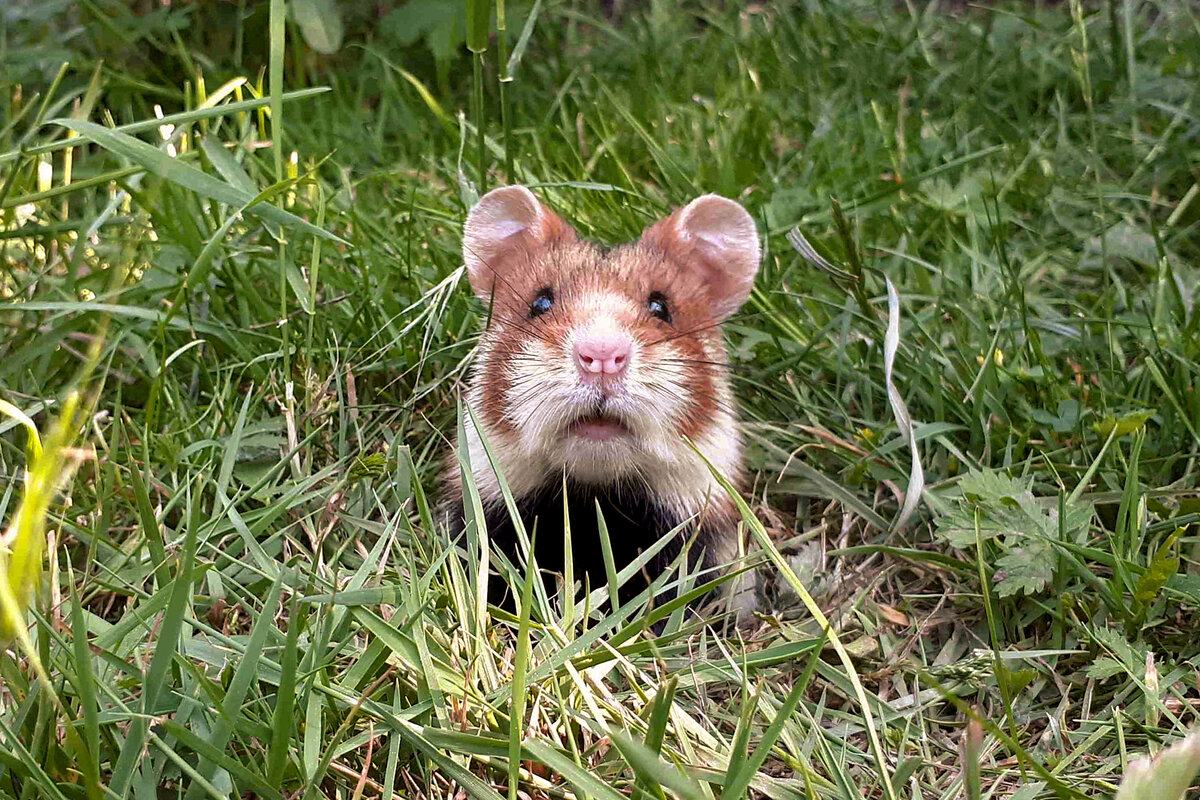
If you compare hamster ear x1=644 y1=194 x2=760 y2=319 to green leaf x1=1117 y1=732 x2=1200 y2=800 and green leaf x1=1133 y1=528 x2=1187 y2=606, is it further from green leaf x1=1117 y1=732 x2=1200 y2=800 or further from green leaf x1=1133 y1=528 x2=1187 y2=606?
green leaf x1=1117 y1=732 x2=1200 y2=800

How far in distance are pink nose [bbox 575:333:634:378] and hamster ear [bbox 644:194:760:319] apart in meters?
0.71

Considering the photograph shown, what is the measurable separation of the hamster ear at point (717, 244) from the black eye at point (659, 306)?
0.65 ft

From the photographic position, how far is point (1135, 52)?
5.59 m

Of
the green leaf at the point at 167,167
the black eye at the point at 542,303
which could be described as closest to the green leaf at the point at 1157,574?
the black eye at the point at 542,303

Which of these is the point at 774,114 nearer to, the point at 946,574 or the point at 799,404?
the point at 799,404

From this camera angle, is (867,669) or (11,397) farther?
(11,397)

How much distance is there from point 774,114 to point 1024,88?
1.22m


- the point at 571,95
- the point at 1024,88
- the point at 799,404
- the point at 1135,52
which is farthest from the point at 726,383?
the point at 1135,52

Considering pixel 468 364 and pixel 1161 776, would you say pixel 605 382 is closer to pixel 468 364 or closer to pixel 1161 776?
pixel 468 364

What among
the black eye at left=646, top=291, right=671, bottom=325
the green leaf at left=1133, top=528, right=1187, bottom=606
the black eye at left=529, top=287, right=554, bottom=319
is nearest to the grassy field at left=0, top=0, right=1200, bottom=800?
the green leaf at left=1133, top=528, right=1187, bottom=606

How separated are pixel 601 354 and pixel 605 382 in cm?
7

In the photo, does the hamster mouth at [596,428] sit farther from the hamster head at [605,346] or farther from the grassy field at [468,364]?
the grassy field at [468,364]

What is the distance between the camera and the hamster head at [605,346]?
9.27 feet

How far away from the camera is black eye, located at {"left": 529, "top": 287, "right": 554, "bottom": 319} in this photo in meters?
3.17
